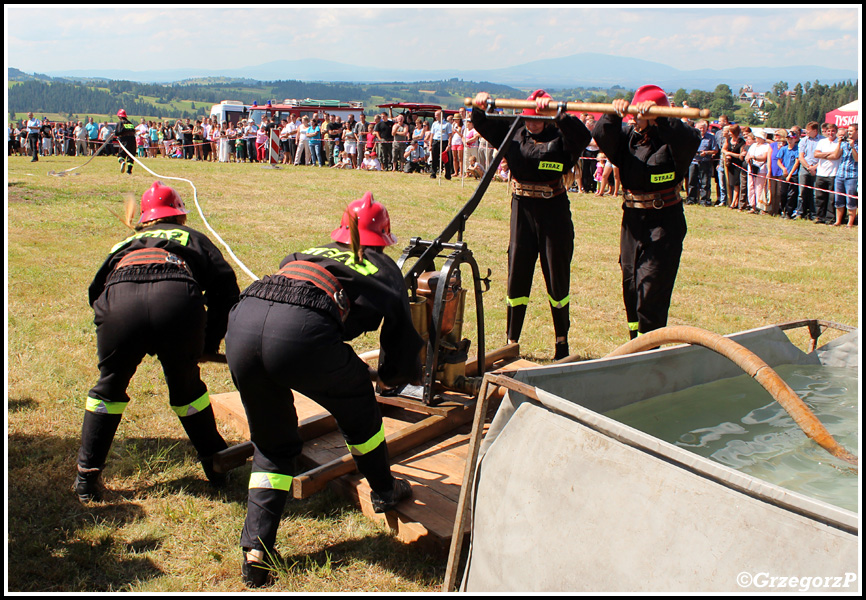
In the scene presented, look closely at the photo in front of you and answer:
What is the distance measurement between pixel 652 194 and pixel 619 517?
3.44 m

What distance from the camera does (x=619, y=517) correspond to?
7.56 feet

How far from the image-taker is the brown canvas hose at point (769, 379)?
2441 millimetres

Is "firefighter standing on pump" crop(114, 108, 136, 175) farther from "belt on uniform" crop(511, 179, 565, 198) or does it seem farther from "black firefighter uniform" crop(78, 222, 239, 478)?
"black firefighter uniform" crop(78, 222, 239, 478)

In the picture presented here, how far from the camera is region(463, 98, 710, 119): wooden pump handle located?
11.4 feet

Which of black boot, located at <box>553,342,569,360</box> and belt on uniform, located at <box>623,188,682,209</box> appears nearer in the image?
belt on uniform, located at <box>623,188,682,209</box>

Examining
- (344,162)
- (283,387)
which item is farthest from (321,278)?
(344,162)

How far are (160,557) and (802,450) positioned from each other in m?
3.18

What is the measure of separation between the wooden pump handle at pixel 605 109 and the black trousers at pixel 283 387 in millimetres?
1900

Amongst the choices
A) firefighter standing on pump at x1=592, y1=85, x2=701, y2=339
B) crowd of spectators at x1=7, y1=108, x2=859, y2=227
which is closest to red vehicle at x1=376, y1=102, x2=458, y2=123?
crowd of spectators at x1=7, y1=108, x2=859, y2=227

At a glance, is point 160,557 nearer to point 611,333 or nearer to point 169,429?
point 169,429

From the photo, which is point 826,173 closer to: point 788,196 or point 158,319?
point 788,196

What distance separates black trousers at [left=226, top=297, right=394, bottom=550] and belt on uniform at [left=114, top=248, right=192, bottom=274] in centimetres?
71

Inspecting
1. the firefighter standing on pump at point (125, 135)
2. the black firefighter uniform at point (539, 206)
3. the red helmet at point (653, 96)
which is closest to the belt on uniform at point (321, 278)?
the black firefighter uniform at point (539, 206)

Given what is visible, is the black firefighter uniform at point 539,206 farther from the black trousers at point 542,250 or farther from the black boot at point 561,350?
the black boot at point 561,350
